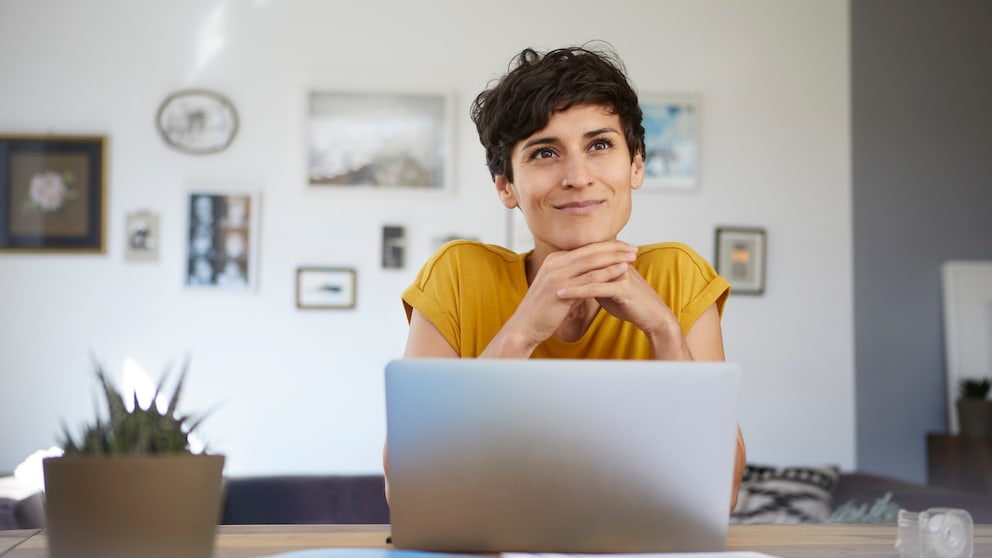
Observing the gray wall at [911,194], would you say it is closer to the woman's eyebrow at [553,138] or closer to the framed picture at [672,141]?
the framed picture at [672,141]

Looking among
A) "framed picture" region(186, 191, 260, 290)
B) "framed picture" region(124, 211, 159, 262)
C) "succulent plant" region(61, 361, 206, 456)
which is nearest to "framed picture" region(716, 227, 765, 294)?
"framed picture" region(186, 191, 260, 290)

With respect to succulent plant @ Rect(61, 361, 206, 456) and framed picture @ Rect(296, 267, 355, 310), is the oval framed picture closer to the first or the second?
framed picture @ Rect(296, 267, 355, 310)

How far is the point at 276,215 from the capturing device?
3.86 m

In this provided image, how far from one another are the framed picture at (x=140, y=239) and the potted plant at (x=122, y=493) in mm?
3309

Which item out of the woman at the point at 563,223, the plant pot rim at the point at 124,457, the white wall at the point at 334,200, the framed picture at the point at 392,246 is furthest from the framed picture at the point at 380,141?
the plant pot rim at the point at 124,457

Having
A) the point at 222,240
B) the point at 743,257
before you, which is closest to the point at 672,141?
the point at 743,257

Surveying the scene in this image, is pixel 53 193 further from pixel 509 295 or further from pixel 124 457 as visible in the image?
pixel 124 457

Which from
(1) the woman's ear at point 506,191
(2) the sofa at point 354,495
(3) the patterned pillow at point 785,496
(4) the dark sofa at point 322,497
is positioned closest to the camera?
(1) the woman's ear at point 506,191

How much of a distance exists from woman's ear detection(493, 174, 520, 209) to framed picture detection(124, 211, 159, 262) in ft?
8.31

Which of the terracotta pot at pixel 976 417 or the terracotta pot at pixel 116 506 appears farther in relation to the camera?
the terracotta pot at pixel 976 417

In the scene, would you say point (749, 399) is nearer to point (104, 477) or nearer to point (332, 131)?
point (332, 131)

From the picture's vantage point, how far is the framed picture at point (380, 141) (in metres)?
3.88

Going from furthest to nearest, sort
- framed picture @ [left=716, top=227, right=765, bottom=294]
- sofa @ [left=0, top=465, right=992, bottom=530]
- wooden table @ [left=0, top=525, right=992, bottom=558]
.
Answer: framed picture @ [left=716, top=227, right=765, bottom=294], sofa @ [left=0, top=465, right=992, bottom=530], wooden table @ [left=0, top=525, right=992, bottom=558]

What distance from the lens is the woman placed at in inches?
58.0
